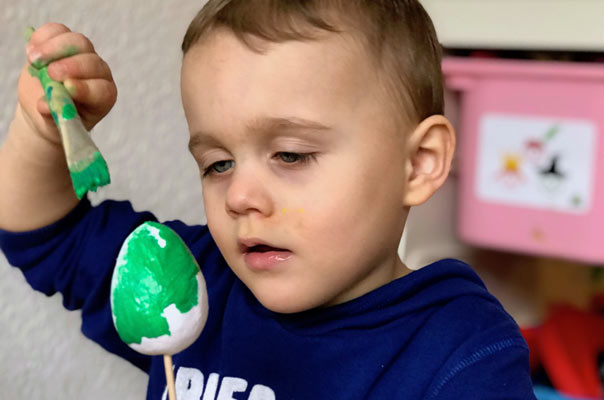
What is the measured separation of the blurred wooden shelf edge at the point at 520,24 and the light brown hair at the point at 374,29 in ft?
1.68

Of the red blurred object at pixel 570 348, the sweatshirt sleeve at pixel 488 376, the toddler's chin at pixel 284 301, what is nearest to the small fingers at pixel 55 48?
the toddler's chin at pixel 284 301

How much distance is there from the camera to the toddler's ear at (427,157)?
0.65 metres

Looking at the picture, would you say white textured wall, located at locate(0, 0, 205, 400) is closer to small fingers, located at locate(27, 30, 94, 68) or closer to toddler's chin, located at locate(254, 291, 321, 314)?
small fingers, located at locate(27, 30, 94, 68)

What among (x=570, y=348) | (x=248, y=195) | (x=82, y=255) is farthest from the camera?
(x=570, y=348)

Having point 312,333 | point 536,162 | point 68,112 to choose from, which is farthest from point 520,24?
point 68,112

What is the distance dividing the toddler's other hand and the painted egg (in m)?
0.16

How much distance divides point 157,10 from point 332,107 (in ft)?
1.29

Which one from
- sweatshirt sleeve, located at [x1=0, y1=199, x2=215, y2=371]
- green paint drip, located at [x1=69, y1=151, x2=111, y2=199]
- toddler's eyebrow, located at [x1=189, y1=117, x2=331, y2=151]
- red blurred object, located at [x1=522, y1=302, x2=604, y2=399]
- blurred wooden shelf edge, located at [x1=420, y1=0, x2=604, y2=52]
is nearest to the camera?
green paint drip, located at [x1=69, y1=151, x2=111, y2=199]

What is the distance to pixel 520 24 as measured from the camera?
46.1 inches

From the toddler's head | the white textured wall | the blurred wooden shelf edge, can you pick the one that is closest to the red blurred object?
the blurred wooden shelf edge

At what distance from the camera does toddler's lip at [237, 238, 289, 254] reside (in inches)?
23.2

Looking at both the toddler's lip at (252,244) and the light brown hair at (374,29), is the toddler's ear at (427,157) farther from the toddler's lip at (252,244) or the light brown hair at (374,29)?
the toddler's lip at (252,244)

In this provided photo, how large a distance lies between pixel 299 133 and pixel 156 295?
0.52 feet

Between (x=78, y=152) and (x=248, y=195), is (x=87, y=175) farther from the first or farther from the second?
(x=248, y=195)
